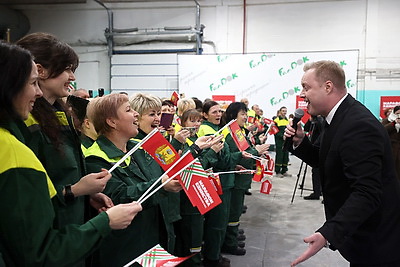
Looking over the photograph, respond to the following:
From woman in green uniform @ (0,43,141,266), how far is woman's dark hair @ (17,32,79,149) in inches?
10.8

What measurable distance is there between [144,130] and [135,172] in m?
0.63

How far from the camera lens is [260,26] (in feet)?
34.5

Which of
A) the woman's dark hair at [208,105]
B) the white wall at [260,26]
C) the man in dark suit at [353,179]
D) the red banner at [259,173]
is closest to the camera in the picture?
the man in dark suit at [353,179]

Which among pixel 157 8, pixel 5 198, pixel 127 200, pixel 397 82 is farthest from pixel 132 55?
pixel 5 198

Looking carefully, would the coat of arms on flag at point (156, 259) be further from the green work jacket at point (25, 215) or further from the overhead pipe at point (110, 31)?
the overhead pipe at point (110, 31)

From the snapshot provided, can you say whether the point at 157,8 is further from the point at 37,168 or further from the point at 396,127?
the point at 37,168

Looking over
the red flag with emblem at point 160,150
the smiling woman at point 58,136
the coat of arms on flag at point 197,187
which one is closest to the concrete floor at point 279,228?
the coat of arms on flag at point 197,187

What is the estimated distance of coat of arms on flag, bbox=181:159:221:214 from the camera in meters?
1.63

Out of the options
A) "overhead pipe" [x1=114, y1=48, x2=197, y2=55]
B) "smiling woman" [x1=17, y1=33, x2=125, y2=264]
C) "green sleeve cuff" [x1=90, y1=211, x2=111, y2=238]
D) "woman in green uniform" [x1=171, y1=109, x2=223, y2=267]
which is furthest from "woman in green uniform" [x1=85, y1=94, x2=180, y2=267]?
"overhead pipe" [x1=114, y1=48, x2=197, y2=55]

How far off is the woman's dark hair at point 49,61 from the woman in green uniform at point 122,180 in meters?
0.40

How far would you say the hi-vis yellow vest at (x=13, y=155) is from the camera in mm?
877

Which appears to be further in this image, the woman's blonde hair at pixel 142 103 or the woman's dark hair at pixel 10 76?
the woman's blonde hair at pixel 142 103

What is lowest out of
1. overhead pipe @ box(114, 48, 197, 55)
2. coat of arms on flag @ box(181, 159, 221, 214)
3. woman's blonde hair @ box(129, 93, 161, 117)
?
coat of arms on flag @ box(181, 159, 221, 214)

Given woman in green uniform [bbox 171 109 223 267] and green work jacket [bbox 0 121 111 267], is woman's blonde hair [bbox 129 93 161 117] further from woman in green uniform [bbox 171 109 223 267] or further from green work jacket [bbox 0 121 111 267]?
green work jacket [bbox 0 121 111 267]
